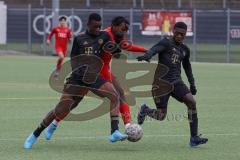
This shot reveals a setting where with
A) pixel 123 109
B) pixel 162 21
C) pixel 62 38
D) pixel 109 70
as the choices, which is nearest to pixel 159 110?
pixel 123 109

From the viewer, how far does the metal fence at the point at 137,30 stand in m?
41.7

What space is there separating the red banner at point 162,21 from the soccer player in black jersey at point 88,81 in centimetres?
2948

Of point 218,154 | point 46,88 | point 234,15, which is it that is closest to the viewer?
point 218,154

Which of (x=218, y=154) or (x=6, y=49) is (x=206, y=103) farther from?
(x=6, y=49)

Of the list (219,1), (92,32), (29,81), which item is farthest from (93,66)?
(219,1)

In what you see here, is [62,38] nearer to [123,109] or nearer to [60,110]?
[123,109]

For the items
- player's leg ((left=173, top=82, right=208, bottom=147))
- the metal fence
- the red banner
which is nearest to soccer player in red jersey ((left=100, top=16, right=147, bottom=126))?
player's leg ((left=173, top=82, right=208, bottom=147))

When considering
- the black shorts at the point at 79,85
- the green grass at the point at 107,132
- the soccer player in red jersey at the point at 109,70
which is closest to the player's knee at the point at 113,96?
the black shorts at the point at 79,85

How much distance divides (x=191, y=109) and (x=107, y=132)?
6.97ft

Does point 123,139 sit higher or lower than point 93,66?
lower

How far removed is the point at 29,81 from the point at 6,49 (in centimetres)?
2209

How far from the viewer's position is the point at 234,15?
41.2m

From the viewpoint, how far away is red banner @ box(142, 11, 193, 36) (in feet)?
137

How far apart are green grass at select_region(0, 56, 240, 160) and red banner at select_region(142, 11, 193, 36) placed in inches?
716
